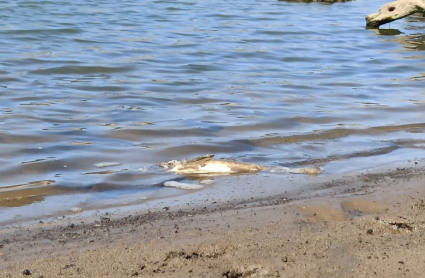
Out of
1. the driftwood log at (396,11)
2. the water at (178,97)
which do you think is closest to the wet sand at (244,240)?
the water at (178,97)

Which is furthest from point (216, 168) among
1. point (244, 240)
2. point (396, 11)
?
point (396, 11)

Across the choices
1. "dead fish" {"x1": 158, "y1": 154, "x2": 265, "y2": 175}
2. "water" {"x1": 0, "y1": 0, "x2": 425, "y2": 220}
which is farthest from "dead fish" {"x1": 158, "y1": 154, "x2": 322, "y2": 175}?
"water" {"x1": 0, "y1": 0, "x2": 425, "y2": 220}

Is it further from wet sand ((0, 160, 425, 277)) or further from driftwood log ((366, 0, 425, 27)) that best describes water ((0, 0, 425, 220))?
wet sand ((0, 160, 425, 277))

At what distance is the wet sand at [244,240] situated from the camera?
2916 mm

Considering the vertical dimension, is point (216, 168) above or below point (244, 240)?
below

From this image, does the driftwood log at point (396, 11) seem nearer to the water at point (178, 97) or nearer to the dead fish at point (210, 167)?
the water at point (178, 97)

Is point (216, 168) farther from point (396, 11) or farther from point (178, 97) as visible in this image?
point (396, 11)

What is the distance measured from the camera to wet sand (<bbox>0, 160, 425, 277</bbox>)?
9.57 ft

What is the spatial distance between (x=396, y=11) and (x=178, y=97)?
6.38 m

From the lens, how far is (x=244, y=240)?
3262 millimetres

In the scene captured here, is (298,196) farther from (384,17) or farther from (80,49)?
(384,17)

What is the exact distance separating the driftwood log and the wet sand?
8.58 metres

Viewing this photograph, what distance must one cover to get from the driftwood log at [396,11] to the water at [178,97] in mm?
222

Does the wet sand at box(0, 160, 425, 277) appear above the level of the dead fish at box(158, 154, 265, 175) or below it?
above
